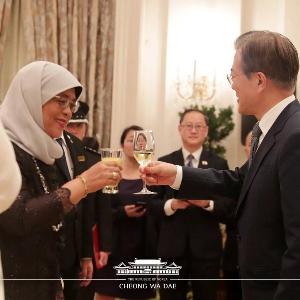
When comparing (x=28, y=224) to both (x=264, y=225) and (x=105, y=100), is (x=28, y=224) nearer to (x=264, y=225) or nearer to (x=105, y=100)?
(x=264, y=225)

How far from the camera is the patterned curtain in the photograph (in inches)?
99.1

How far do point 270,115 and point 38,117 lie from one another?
23.6 inches

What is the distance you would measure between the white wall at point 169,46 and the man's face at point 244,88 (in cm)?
118

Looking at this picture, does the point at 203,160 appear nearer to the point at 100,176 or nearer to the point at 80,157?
the point at 80,157

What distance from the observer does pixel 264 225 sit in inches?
45.3

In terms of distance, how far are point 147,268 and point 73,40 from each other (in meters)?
1.36

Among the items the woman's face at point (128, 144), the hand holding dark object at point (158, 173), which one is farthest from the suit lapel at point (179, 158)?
the hand holding dark object at point (158, 173)

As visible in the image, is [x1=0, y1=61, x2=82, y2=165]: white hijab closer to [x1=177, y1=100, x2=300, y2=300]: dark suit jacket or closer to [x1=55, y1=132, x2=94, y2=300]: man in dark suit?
[x1=55, y1=132, x2=94, y2=300]: man in dark suit

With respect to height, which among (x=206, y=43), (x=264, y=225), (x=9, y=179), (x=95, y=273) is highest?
(x=206, y=43)

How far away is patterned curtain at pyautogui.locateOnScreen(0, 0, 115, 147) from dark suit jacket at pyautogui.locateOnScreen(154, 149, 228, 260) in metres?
0.76

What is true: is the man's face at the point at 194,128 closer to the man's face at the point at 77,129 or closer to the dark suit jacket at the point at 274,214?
the man's face at the point at 77,129

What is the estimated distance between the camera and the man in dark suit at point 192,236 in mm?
1944

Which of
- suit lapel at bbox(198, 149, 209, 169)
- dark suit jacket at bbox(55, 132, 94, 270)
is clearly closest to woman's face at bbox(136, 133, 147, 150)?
dark suit jacket at bbox(55, 132, 94, 270)

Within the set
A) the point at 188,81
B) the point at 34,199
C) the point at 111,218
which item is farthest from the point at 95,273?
the point at 188,81
